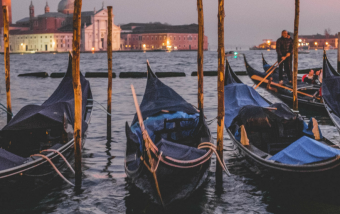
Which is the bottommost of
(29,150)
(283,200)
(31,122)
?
(283,200)

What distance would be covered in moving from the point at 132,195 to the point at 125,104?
7.10 metres

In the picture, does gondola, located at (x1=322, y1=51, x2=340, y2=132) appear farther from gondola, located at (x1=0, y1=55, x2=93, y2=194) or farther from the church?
the church

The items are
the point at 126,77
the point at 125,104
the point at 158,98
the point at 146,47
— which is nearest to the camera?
the point at 158,98

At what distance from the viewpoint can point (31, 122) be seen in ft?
16.3

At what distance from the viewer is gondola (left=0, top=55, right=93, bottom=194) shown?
417 centimetres

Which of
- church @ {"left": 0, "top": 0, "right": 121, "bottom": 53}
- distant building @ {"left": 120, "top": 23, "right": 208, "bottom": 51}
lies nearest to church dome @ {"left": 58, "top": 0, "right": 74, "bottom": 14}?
church @ {"left": 0, "top": 0, "right": 121, "bottom": 53}

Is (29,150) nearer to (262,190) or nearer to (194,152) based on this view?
(194,152)

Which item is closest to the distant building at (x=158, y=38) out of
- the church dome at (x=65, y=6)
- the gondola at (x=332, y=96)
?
the church dome at (x=65, y=6)

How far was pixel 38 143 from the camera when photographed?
5.07 meters

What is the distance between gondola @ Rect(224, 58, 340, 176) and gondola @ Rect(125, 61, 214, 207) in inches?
22.4

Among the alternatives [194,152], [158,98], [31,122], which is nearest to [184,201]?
[194,152]

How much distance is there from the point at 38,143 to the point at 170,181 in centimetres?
193

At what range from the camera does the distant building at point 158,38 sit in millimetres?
77812

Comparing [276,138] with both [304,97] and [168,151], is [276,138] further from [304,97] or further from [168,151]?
[304,97]
